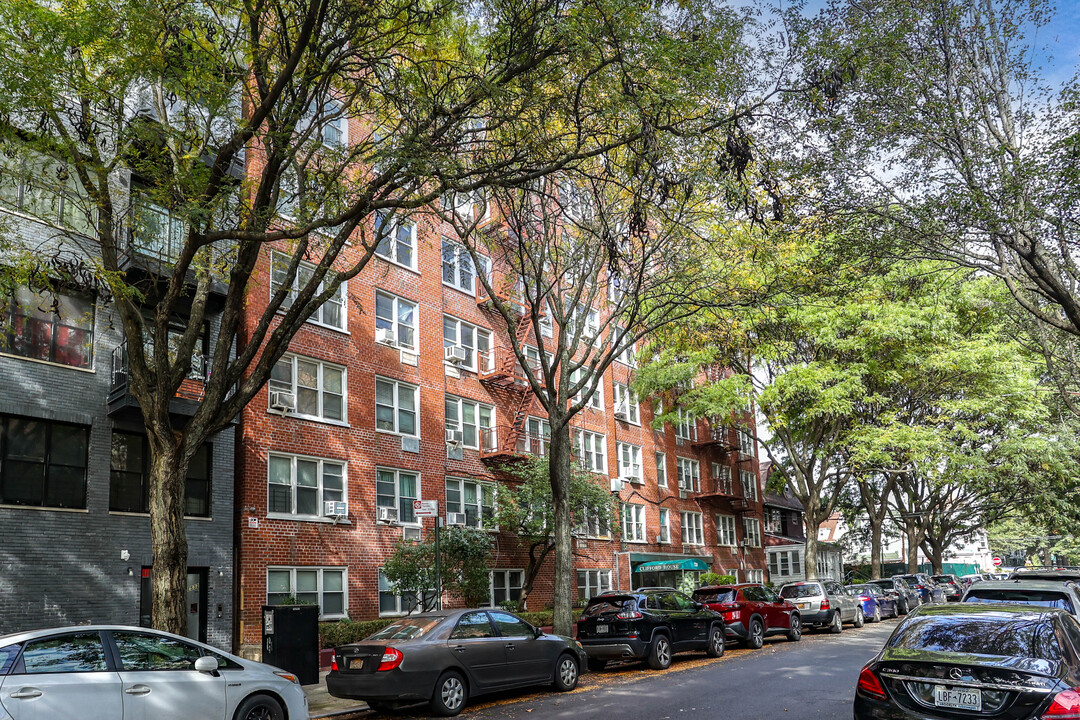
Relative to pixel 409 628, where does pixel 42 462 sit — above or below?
above

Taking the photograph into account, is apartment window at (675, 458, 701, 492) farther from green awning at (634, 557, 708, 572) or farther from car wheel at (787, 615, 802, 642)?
car wheel at (787, 615, 802, 642)

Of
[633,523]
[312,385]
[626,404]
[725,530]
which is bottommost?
[725,530]

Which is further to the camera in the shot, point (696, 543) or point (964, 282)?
point (696, 543)

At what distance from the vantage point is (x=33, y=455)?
16.6 meters

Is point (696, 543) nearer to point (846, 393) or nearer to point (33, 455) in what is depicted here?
point (846, 393)

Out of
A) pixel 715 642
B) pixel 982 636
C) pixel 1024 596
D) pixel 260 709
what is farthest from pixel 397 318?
pixel 982 636

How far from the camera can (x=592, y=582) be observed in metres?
32.4

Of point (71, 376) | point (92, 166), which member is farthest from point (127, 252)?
point (92, 166)

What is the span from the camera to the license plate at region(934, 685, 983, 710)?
21.8 feet

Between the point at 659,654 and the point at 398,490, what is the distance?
1020 cm

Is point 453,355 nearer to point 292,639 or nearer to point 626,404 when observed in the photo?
point 626,404

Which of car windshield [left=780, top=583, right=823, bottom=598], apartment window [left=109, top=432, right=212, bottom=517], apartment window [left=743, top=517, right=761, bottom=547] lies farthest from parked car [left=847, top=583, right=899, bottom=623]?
apartment window [left=109, top=432, right=212, bottom=517]

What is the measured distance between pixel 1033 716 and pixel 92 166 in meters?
12.3

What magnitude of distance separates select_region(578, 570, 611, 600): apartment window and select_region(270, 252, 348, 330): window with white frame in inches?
547
